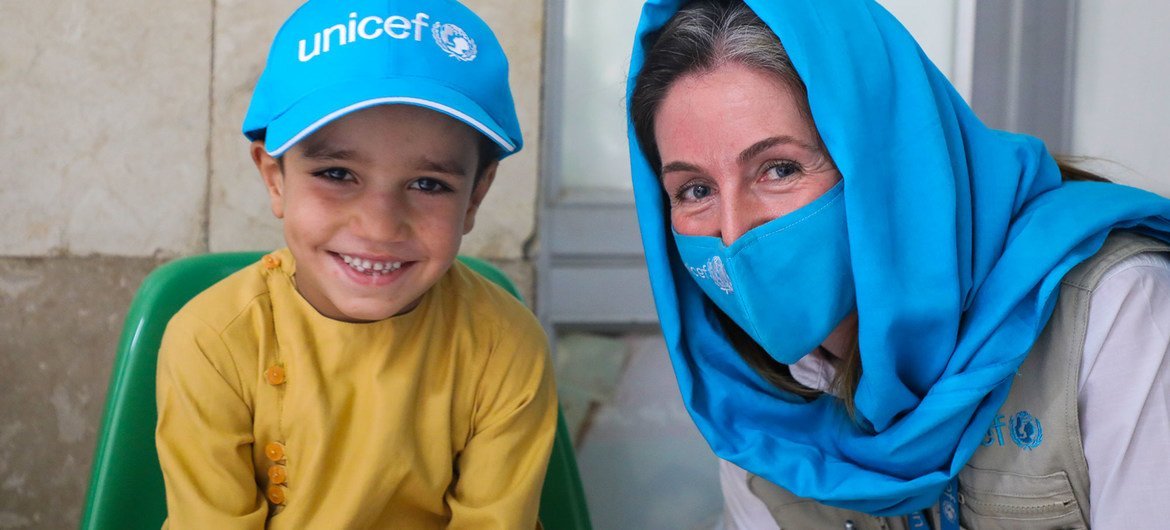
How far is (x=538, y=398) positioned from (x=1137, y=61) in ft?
5.63

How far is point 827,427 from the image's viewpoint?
1643 mm

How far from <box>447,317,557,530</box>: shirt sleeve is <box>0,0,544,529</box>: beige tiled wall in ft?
2.73

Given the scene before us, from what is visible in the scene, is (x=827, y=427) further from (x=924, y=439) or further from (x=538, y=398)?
(x=538, y=398)

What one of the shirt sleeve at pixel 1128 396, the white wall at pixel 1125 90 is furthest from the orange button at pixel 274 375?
the white wall at pixel 1125 90

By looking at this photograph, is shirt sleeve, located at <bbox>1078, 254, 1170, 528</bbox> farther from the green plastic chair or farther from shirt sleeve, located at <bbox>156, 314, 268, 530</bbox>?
the green plastic chair

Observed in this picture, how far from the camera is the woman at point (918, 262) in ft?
4.37

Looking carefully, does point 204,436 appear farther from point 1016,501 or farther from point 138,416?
point 1016,501

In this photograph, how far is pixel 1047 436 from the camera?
54.7 inches

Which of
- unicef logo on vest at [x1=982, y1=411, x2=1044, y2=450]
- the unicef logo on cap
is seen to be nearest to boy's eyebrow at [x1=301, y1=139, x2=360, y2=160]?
the unicef logo on cap

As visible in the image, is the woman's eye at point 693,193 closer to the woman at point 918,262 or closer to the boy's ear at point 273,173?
the woman at point 918,262

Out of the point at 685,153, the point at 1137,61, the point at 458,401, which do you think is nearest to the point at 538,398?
the point at 458,401

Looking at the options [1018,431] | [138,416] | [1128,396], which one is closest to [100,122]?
[138,416]

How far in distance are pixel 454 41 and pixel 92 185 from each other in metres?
1.13

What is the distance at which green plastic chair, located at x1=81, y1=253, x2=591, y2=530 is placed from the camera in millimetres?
1782
